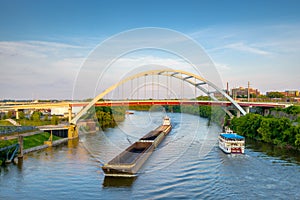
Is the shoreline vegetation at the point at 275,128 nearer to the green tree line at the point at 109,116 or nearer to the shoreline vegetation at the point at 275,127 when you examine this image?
the shoreline vegetation at the point at 275,127

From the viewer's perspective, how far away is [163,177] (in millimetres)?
14195

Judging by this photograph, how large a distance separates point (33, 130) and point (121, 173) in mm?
11849

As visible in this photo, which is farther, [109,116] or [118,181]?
[109,116]

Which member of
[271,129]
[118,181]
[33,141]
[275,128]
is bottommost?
[118,181]

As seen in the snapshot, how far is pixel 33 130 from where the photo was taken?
2377cm

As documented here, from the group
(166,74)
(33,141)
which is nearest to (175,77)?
(166,74)

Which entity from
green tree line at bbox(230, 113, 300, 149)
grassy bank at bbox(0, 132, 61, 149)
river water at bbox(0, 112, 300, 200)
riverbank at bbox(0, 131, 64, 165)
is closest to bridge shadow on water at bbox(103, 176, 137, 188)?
river water at bbox(0, 112, 300, 200)

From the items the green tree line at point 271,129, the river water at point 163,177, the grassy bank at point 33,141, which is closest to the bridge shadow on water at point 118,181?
the river water at point 163,177

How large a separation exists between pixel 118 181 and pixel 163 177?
1933mm

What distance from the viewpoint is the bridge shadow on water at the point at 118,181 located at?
1308 centimetres

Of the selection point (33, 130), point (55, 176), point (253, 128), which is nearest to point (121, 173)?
point (55, 176)

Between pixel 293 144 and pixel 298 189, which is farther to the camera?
pixel 293 144

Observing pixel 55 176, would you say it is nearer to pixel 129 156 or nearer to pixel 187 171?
pixel 129 156

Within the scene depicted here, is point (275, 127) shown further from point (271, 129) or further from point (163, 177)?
Result: point (163, 177)
